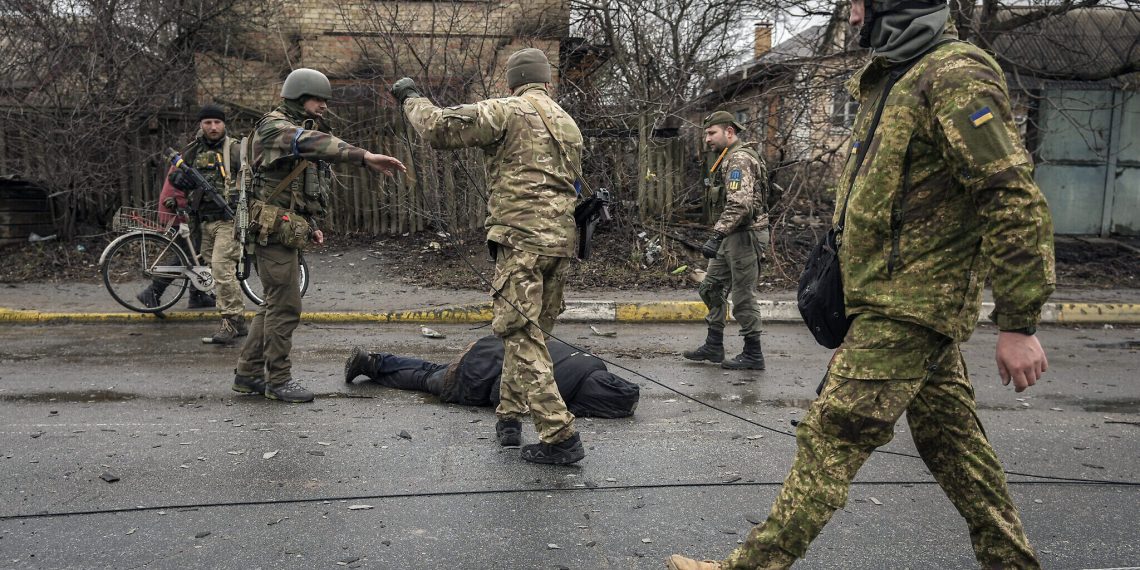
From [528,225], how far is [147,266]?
5.63 m

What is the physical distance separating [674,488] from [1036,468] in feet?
6.29

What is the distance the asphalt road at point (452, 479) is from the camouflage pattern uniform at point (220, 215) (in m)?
1.13

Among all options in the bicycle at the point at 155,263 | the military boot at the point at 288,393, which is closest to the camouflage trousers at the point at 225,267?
the bicycle at the point at 155,263

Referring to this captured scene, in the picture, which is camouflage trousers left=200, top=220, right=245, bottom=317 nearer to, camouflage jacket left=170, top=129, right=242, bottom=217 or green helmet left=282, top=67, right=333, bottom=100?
camouflage jacket left=170, top=129, right=242, bottom=217

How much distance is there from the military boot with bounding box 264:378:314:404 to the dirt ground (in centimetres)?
459

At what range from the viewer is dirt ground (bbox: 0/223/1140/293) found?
10327 mm

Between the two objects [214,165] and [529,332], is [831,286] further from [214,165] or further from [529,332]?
[214,165]

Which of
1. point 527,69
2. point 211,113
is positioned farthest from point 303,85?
point 211,113

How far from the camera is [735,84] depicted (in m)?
12.3

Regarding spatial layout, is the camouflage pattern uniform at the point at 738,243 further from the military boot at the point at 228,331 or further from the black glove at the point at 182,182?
the black glove at the point at 182,182

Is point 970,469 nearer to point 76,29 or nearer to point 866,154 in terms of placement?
point 866,154

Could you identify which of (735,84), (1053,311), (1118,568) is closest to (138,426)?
(1118,568)

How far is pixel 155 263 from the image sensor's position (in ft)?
26.9

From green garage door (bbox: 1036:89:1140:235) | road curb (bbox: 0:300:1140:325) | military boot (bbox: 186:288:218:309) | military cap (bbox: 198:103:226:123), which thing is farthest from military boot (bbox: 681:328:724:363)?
green garage door (bbox: 1036:89:1140:235)
